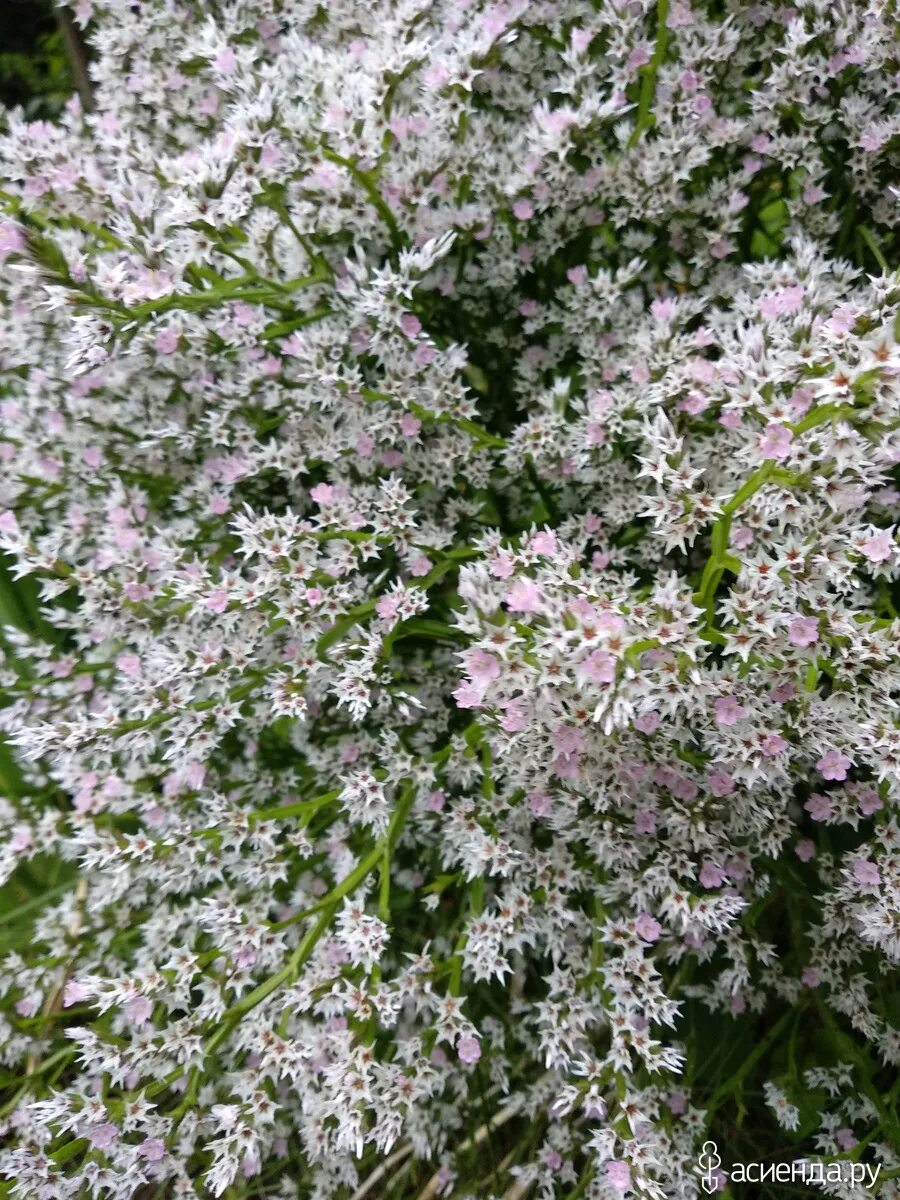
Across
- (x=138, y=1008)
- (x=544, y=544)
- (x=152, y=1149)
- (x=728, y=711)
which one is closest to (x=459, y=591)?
(x=544, y=544)

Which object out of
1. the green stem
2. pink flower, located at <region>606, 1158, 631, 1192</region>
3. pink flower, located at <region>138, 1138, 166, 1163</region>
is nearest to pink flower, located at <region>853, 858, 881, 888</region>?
pink flower, located at <region>606, 1158, 631, 1192</region>

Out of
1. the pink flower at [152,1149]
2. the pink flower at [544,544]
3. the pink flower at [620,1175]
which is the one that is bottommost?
the pink flower at [152,1149]

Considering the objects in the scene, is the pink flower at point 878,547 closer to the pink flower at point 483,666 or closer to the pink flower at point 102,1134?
the pink flower at point 483,666

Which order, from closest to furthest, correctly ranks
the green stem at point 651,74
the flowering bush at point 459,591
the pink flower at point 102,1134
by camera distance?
the flowering bush at point 459,591
the pink flower at point 102,1134
the green stem at point 651,74

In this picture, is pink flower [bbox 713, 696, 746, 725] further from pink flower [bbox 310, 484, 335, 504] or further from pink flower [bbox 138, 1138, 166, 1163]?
pink flower [bbox 138, 1138, 166, 1163]

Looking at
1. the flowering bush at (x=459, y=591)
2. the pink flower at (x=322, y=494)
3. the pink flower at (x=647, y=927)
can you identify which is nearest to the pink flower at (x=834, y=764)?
the flowering bush at (x=459, y=591)

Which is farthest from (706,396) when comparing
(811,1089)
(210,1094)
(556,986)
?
(210,1094)

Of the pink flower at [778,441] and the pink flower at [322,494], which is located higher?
the pink flower at [778,441]

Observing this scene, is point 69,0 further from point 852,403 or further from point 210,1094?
point 210,1094
